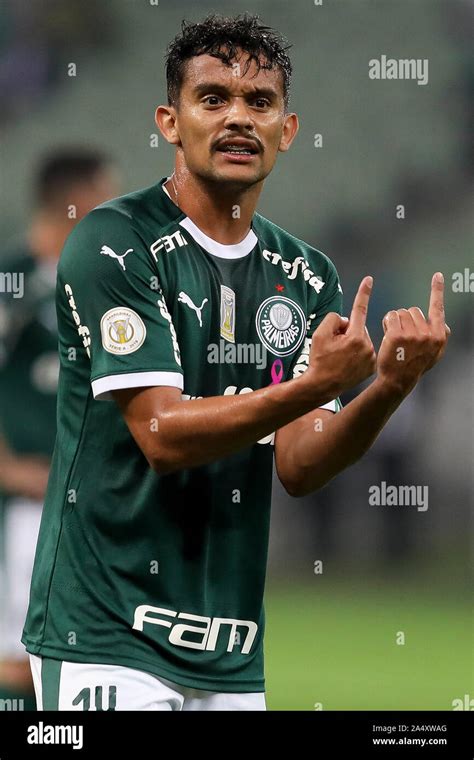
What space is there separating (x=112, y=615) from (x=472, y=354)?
5681 millimetres

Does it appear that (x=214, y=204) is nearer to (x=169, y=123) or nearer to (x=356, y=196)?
(x=169, y=123)

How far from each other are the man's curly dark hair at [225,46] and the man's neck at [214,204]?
8.8 inches

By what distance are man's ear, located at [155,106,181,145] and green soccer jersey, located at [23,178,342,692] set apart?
17 cm

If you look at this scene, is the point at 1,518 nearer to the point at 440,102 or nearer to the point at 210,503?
the point at 210,503

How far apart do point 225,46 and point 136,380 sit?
2.90ft

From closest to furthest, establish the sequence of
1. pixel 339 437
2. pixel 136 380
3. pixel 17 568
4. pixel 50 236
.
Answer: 1. pixel 136 380
2. pixel 339 437
3. pixel 17 568
4. pixel 50 236

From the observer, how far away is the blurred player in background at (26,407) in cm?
518

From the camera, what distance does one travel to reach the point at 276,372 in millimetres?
3004

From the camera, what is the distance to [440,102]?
9148mm

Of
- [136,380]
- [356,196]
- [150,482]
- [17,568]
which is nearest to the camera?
[136,380]

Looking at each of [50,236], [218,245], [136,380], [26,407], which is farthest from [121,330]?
[50,236]

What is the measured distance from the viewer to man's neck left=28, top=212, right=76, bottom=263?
17.8 ft

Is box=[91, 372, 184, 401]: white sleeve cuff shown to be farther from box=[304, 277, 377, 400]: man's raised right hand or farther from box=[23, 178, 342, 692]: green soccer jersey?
box=[304, 277, 377, 400]: man's raised right hand

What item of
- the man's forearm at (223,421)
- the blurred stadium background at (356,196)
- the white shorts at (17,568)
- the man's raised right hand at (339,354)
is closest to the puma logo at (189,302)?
the man's forearm at (223,421)
